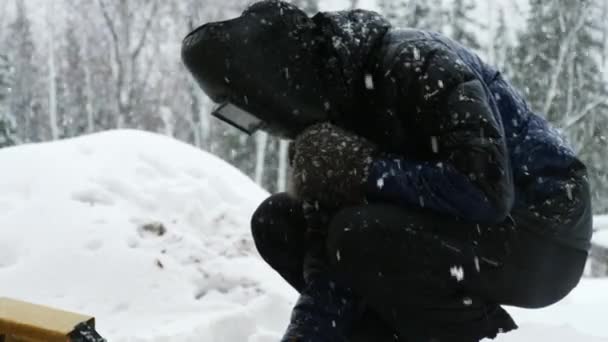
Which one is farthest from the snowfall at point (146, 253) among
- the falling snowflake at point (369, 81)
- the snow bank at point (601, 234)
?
the snow bank at point (601, 234)

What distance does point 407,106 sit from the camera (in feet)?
5.33

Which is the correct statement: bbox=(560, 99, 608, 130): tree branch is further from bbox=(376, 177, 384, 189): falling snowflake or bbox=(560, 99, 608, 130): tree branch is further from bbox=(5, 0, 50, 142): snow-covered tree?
bbox=(376, 177, 384, 189): falling snowflake

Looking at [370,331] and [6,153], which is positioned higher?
[370,331]

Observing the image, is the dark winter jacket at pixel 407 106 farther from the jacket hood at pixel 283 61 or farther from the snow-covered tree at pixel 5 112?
the snow-covered tree at pixel 5 112

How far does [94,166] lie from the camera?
383 cm

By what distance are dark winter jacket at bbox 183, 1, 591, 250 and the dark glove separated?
4cm

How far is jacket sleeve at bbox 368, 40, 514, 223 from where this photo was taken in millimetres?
1484

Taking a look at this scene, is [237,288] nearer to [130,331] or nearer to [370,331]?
[130,331]

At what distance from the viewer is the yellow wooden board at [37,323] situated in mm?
1326

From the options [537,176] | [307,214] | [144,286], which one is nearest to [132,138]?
[144,286]

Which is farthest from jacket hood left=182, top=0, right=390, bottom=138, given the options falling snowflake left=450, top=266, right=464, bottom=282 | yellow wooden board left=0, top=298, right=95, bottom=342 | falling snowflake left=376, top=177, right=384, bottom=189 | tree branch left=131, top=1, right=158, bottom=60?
tree branch left=131, top=1, right=158, bottom=60

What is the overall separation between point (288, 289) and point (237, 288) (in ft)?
0.71

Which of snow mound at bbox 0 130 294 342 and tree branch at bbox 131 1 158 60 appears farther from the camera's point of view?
tree branch at bbox 131 1 158 60

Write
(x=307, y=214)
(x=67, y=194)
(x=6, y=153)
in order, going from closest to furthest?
(x=307, y=214)
(x=67, y=194)
(x=6, y=153)
